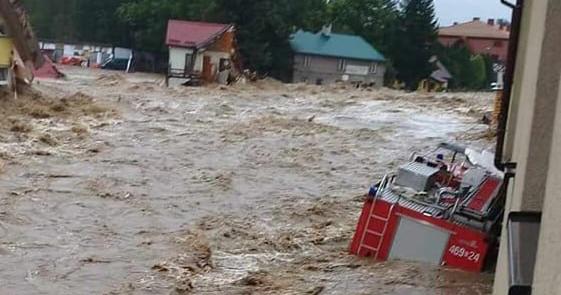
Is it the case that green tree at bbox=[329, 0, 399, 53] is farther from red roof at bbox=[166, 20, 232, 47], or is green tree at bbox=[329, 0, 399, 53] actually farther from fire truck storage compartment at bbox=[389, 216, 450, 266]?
fire truck storage compartment at bbox=[389, 216, 450, 266]

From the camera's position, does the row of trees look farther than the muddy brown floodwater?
Yes

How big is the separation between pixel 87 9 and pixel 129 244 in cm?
5791

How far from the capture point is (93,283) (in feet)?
23.7

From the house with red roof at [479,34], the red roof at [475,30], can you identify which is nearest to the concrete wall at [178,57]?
the house with red roof at [479,34]

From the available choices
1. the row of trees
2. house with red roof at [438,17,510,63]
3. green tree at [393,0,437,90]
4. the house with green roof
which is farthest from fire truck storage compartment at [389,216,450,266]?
house with red roof at [438,17,510,63]

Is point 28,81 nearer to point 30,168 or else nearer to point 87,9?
point 30,168

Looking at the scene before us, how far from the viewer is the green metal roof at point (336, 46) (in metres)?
54.8

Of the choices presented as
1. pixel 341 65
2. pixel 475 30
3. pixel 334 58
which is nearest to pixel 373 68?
pixel 334 58

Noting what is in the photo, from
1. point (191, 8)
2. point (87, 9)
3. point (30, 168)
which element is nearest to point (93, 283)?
point (30, 168)

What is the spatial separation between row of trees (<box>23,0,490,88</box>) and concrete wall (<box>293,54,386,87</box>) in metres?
1.50

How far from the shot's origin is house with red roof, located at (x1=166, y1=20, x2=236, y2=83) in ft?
118

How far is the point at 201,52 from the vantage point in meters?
36.2

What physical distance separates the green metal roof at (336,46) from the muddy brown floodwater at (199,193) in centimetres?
3031

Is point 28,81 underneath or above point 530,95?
underneath
